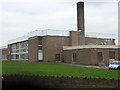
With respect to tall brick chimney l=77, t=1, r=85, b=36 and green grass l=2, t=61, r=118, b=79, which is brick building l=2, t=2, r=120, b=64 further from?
green grass l=2, t=61, r=118, b=79

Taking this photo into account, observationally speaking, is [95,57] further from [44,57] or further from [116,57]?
[44,57]

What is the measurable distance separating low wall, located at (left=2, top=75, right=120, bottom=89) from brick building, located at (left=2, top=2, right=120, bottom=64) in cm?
2638

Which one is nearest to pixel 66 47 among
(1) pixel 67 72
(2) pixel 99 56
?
(2) pixel 99 56

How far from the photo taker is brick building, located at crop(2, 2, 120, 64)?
46.4m

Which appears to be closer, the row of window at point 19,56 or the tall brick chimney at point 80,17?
the tall brick chimney at point 80,17

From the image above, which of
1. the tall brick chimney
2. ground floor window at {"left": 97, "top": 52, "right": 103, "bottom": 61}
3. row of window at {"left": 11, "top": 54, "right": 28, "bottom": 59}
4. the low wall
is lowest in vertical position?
row of window at {"left": 11, "top": 54, "right": 28, "bottom": 59}

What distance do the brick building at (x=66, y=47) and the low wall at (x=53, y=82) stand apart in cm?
2638

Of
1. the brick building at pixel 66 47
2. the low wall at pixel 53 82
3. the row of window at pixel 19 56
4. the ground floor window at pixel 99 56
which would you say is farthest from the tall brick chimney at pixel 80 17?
the low wall at pixel 53 82

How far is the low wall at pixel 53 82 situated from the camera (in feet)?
62.1

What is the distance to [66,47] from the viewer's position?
193ft

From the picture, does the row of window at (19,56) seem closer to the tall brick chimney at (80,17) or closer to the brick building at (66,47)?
the brick building at (66,47)

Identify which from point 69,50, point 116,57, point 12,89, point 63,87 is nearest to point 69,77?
point 63,87

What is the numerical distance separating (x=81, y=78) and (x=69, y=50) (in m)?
34.9

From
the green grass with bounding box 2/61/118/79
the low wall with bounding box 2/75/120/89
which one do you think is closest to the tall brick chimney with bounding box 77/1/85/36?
the green grass with bounding box 2/61/118/79
